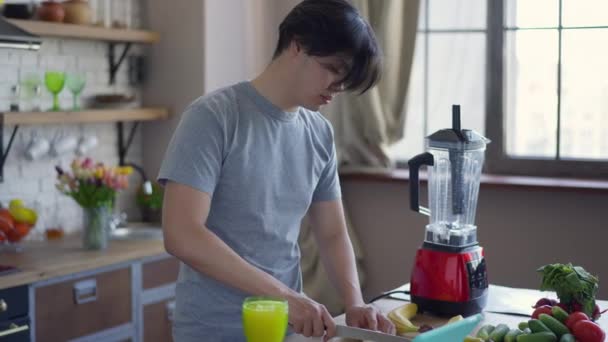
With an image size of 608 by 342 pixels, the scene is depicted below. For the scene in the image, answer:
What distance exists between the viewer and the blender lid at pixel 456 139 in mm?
2332

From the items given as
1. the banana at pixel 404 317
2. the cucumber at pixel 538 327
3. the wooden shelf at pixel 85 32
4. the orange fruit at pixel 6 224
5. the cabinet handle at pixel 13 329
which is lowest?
the cabinet handle at pixel 13 329

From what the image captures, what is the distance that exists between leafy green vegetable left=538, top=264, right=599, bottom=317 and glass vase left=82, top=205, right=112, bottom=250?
1867 mm

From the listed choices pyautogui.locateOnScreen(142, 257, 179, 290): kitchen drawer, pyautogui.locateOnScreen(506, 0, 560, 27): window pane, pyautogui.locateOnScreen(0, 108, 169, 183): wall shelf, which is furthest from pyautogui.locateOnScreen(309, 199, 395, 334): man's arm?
pyautogui.locateOnScreen(506, 0, 560, 27): window pane

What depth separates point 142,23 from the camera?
4.29 metres

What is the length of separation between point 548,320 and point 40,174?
2.51 m

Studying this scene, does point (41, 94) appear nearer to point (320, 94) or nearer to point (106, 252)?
point (106, 252)

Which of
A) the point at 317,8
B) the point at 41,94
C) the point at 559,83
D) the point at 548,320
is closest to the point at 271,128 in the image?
the point at 317,8

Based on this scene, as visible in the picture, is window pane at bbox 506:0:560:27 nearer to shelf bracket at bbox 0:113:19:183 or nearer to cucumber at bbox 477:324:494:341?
shelf bracket at bbox 0:113:19:183

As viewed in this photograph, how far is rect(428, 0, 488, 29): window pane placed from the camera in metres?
4.09

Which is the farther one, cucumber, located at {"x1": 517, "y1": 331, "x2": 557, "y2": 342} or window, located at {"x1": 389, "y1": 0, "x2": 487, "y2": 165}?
Result: window, located at {"x1": 389, "y1": 0, "x2": 487, "y2": 165}

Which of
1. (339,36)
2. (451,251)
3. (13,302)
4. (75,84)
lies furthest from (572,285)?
(75,84)

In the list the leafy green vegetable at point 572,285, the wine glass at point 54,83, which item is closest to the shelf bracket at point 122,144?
the wine glass at point 54,83

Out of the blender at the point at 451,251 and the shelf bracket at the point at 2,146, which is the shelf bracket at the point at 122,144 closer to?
the shelf bracket at the point at 2,146

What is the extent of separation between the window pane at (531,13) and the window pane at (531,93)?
0.04 metres
